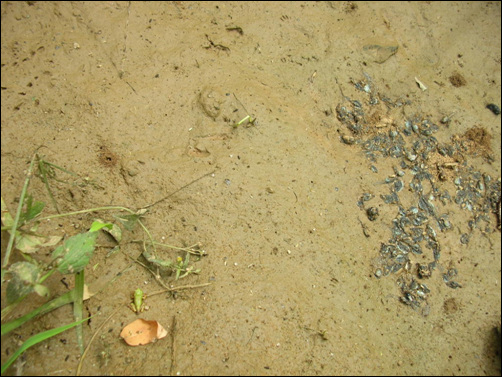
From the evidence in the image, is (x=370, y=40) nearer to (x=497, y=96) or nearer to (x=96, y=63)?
(x=497, y=96)

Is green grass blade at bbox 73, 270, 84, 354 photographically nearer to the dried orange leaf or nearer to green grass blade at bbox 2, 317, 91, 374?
green grass blade at bbox 2, 317, 91, 374

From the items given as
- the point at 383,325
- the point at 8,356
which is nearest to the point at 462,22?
the point at 383,325

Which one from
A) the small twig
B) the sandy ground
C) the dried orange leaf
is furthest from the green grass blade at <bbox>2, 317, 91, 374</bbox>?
the small twig

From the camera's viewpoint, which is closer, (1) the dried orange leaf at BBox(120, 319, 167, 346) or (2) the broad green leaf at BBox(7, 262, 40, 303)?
(2) the broad green leaf at BBox(7, 262, 40, 303)

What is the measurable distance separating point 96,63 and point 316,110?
1556mm

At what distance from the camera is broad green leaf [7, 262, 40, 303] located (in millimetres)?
1706

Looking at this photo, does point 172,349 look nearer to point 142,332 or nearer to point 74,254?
point 142,332

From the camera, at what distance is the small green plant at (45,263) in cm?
Result: 172

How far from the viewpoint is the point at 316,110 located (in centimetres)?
281

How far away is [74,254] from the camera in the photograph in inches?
69.7

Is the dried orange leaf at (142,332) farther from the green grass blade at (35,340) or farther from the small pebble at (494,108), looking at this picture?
the small pebble at (494,108)

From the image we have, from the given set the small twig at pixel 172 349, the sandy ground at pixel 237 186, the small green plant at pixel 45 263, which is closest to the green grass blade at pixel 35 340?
the small green plant at pixel 45 263

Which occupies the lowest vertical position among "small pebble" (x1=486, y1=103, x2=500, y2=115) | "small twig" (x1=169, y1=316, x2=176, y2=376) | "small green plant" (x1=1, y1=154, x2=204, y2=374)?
"small twig" (x1=169, y1=316, x2=176, y2=376)

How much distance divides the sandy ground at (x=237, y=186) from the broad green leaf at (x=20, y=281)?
0.63 feet
